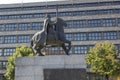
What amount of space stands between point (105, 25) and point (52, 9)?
14.4 meters

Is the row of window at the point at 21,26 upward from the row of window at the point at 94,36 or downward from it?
upward

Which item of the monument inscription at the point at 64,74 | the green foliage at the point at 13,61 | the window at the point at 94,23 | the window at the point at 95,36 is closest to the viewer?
the monument inscription at the point at 64,74

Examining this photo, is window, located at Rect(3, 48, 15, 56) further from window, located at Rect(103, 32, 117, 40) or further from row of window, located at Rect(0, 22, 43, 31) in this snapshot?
window, located at Rect(103, 32, 117, 40)

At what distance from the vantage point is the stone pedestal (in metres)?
23.3

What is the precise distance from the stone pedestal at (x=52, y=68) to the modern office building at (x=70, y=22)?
163 ft

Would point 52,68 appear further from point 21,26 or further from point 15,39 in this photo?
point 21,26

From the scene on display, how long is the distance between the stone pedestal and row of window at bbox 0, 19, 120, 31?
54297 mm

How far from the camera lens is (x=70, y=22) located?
7969 centimetres

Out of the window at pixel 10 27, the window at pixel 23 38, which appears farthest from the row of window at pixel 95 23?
the window at pixel 10 27

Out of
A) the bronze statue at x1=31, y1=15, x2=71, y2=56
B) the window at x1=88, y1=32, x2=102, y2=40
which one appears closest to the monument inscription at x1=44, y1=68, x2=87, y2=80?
the bronze statue at x1=31, y1=15, x2=71, y2=56

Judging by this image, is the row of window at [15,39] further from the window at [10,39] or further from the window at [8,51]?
the window at [8,51]

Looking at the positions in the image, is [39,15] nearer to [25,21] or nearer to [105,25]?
[25,21]

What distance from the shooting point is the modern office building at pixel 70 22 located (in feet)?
251

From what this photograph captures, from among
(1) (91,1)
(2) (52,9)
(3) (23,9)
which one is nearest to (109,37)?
(1) (91,1)
